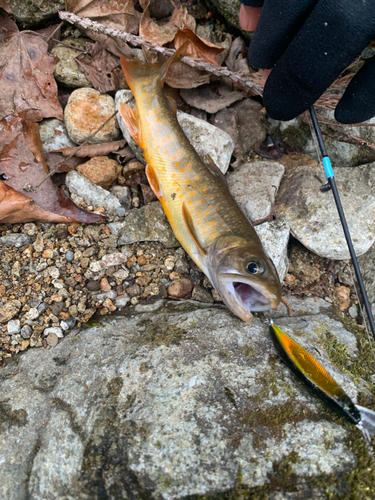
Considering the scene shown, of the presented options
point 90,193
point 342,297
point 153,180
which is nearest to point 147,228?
point 153,180

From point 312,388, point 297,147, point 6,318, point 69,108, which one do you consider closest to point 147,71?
point 69,108

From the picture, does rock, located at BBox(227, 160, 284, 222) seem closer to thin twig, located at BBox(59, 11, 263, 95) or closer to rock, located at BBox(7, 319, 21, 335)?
thin twig, located at BBox(59, 11, 263, 95)

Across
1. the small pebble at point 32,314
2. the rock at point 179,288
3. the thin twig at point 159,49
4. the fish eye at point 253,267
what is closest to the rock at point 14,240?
the small pebble at point 32,314

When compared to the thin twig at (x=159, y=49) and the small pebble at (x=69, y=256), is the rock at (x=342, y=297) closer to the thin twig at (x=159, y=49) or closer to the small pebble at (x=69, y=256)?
the thin twig at (x=159, y=49)

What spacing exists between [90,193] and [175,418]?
2748 millimetres

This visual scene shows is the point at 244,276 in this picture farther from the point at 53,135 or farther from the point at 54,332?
the point at 53,135

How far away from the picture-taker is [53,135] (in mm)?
4445

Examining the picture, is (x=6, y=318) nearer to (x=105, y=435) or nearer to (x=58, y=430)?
(x=58, y=430)

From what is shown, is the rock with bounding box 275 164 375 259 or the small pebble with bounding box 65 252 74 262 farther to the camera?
the rock with bounding box 275 164 375 259

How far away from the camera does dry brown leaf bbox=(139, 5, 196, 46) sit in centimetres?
475

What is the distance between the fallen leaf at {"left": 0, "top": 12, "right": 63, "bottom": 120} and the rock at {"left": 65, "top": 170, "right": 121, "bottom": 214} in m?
0.93

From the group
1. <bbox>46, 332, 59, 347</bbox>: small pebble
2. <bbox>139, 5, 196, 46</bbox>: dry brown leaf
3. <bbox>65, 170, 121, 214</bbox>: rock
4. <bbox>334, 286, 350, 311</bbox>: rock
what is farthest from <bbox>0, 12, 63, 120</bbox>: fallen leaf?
<bbox>334, 286, 350, 311</bbox>: rock

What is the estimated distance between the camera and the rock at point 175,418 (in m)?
2.28

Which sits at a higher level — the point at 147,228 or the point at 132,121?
the point at 132,121
